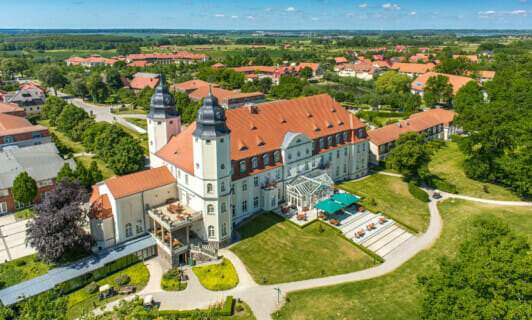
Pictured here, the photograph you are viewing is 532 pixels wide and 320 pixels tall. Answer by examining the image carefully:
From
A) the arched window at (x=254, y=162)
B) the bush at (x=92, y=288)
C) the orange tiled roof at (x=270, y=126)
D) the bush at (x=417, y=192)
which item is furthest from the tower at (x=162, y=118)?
the bush at (x=417, y=192)

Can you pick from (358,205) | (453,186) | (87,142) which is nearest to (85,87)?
(87,142)

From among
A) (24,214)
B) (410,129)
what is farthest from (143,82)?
(410,129)

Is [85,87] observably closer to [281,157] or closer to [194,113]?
[194,113]

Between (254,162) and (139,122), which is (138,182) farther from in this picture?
(139,122)

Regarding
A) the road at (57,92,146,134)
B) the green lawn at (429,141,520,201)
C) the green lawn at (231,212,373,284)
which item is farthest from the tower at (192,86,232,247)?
the road at (57,92,146,134)

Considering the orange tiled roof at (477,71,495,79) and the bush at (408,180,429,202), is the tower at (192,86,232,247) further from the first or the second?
the orange tiled roof at (477,71,495,79)

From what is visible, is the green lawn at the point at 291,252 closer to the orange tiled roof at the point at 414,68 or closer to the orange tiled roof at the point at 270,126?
the orange tiled roof at the point at 270,126
